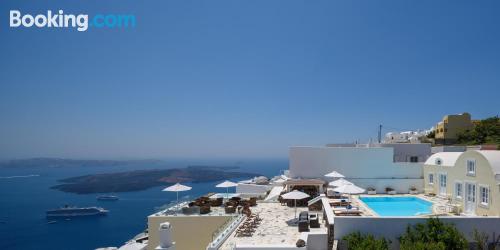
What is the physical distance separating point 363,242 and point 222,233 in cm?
560

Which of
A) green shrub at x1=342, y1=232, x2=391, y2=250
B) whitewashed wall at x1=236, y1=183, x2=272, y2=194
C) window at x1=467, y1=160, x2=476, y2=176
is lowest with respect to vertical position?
whitewashed wall at x1=236, y1=183, x2=272, y2=194

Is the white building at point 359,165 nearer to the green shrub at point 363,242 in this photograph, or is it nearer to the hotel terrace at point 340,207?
the hotel terrace at point 340,207

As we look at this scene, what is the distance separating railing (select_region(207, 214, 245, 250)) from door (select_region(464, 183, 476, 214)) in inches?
464

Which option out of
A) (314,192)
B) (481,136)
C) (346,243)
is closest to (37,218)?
(314,192)

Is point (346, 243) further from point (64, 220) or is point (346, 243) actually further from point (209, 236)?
point (64, 220)

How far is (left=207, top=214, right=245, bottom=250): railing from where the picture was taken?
11.7m

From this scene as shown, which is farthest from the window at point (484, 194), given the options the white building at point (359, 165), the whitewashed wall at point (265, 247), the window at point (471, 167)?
the whitewashed wall at point (265, 247)

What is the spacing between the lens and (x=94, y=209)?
7500 cm

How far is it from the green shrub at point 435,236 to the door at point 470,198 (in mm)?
4721

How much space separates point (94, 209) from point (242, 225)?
72.1 m

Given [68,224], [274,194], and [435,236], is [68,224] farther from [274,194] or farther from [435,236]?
[435,236]

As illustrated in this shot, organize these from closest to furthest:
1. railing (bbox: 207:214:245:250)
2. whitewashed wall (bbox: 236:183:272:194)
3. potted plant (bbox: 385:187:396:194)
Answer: railing (bbox: 207:214:245:250), potted plant (bbox: 385:187:396:194), whitewashed wall (bbox: 236:183:272:194)

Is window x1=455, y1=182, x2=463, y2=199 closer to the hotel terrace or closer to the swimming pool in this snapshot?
the hotel terrace

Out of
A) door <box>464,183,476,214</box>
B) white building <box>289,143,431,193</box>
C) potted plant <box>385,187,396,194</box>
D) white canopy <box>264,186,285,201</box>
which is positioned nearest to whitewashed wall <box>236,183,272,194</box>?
white building <box>289,143,431,193</box>
